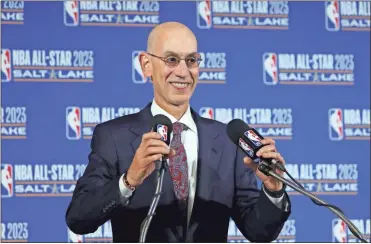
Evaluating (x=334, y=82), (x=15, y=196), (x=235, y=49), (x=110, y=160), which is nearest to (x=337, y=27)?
(x=334, y=82)

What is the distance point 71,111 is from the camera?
4.08 metres

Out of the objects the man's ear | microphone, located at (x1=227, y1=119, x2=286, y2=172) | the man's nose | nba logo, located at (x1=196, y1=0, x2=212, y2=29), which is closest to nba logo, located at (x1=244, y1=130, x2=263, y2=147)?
microphone, located at (x1=227, y1=119, x2=286, y2=172)

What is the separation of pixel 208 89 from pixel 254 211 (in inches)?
70.5

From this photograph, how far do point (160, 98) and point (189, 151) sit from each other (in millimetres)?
202

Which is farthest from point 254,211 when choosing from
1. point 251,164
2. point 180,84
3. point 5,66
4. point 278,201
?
point 5,66

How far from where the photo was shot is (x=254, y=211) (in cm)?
249

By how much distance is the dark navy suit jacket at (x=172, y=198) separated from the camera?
2426 mm

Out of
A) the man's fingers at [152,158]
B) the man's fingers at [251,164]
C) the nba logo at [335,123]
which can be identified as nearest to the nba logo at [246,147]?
the man's fingers at [251,164]

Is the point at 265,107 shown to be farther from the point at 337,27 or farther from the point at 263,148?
the point at 263,148

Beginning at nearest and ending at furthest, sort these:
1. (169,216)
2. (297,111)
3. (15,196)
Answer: (169,216), (15,196), (297,111)

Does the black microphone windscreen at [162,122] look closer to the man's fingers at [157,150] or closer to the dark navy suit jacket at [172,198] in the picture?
the man's fingers at [157,150]

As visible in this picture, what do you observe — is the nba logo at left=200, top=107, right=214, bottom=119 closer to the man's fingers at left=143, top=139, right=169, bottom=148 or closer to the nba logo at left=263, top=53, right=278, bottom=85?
the nba logo at left=263, top=53, right=278, bottom=85

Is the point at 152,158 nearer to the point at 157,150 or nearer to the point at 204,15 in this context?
the point at 157,150

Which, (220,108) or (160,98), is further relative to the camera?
(220,108)
